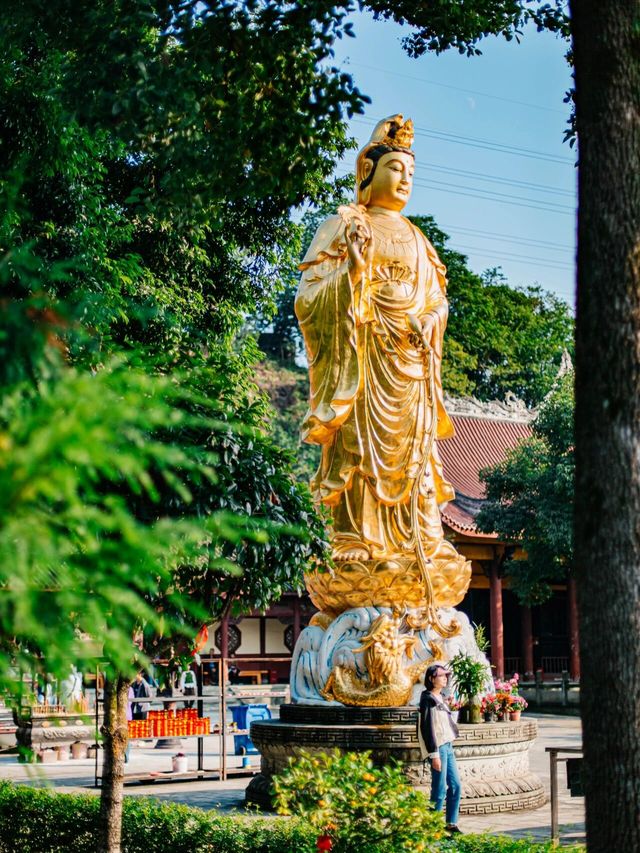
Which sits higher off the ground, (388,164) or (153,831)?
(388,164)

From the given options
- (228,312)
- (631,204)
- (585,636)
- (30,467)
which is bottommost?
(585,636)

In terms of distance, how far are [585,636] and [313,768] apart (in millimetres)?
2276

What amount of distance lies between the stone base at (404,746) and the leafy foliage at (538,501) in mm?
11515

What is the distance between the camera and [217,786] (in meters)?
11.5

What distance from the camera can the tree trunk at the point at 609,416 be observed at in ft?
12.4

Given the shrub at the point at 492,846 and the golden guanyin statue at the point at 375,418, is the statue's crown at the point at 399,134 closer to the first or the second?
the golden guanyin statue at the point at 375,418

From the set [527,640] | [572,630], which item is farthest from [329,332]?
[572,630]

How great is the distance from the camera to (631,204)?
13.1ft

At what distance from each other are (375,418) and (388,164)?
7.91ft

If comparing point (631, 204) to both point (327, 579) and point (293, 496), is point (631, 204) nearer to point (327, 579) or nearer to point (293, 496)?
point (293, 496)

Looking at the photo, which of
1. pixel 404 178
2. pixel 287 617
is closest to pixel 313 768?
pixel 404 178

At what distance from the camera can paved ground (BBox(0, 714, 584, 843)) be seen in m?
8.49

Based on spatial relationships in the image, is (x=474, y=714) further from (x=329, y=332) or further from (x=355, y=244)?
(x=355, y=244)

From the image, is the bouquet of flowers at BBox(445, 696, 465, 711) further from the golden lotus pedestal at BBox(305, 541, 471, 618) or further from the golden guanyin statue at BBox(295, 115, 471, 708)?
the golden lotus pedestal at BBox(305, 541, 471, 618)
